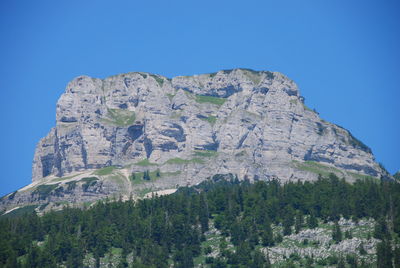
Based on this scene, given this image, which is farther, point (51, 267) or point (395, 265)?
point (51, 267)

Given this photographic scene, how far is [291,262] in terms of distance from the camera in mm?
198250

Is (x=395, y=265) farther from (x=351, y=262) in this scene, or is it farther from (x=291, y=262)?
(x=291, y=262)

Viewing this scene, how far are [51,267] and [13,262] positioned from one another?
8.59 metres

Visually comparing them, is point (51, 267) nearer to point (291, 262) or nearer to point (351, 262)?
point (291, 262)

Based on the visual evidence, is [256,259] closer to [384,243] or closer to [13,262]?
[384,243]

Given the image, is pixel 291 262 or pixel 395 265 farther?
pixel 291 262

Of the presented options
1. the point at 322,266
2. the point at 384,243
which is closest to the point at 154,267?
the point at 322,266

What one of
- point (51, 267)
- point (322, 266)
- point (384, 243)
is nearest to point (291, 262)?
point (322, 266)

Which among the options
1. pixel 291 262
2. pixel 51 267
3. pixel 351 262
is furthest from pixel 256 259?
pixel 51 267

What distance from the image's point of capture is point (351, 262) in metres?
192

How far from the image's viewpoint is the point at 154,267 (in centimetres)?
19725

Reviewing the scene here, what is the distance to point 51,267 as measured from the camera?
199 meters

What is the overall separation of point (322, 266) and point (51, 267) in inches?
2367

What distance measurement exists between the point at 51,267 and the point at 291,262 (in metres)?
53.6
